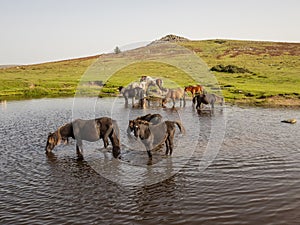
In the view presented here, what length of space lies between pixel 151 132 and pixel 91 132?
287 cm

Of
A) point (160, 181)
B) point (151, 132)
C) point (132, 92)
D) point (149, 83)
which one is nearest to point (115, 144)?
point (151, 132)

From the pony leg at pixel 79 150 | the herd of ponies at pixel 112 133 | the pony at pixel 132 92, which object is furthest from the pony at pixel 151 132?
the pony at pixel 132 92

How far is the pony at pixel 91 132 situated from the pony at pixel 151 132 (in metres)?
1.49

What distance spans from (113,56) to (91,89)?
22.0 meters

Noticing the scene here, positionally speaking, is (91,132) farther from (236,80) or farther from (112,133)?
(236,80)

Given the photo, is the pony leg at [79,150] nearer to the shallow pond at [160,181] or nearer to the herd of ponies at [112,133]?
the herd of ponies at [112,133]

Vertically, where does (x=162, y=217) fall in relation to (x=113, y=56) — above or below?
below

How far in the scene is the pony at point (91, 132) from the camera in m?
15.4

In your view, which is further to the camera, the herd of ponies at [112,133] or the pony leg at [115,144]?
the pony leg at [115,144]

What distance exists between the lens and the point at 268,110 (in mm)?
29531

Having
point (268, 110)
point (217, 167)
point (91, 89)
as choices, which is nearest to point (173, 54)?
point (91, 89)

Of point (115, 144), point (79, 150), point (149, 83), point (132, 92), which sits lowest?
point (79, 150)

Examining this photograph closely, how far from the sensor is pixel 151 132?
1466 centimetres

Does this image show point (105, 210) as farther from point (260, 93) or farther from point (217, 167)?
point (260, 93)
